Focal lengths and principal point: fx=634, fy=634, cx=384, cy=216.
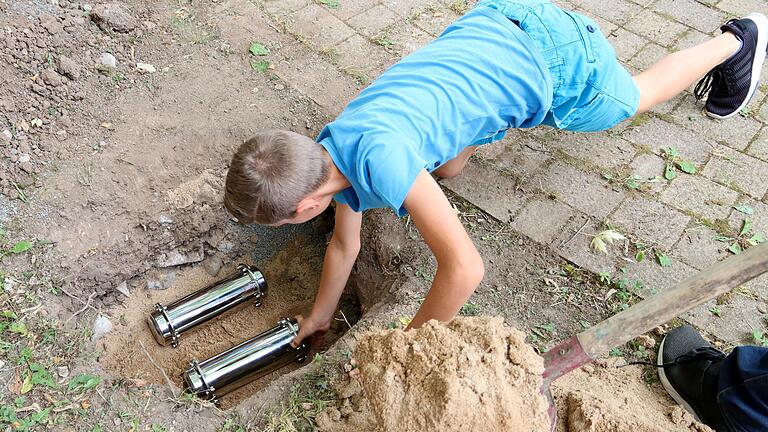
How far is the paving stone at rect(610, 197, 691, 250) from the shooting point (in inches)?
128

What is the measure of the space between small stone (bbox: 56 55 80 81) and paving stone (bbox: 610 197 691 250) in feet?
10.2

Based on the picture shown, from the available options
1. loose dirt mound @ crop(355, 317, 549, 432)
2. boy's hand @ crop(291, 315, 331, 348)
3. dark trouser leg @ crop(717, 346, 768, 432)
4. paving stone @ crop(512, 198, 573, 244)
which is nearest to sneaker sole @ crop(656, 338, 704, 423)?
dark trouser leg @ crop(717, 346, 768, 432)

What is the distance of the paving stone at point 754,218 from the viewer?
3.30 metres

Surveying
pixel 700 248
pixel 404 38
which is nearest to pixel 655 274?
pixel 700 248

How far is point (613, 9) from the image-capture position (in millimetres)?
4457

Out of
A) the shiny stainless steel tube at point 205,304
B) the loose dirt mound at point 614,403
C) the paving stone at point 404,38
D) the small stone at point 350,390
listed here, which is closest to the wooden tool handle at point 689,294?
the loose dirt mound at point 614,403

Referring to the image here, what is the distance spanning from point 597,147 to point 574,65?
3.02 feet

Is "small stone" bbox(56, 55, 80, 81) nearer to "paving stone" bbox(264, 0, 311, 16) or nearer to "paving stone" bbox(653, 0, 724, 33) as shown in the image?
"paving stone" bbox(264, 0, 311, 16)

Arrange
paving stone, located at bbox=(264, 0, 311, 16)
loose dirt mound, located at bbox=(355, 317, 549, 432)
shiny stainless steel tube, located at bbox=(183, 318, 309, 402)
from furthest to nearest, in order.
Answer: paving stone, located at bbox=(264, 0, 311, 16) < shiny stainless steel tube, located at bbox=(183, 318, 309, 402) < loose dirt mound, located at bbox=(355, 317, 549, 432)

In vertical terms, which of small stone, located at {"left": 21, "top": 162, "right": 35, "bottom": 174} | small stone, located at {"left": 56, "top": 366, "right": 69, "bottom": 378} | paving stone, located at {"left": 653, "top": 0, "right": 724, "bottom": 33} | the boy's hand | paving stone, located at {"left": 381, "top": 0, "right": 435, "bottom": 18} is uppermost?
paving stone, located at {"left": 653, "top": 0, "right": 724, "bottom": 33}

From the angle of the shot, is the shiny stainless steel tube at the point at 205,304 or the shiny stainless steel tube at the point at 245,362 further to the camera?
the shiny stainless steel tube at the point at 205,304

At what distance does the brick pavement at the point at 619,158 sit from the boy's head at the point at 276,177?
1325 millimetres

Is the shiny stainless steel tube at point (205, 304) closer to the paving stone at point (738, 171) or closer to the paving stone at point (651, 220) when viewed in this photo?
the paving stone at point (651, 220)

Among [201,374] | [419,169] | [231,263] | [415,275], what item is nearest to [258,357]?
[201,374]
